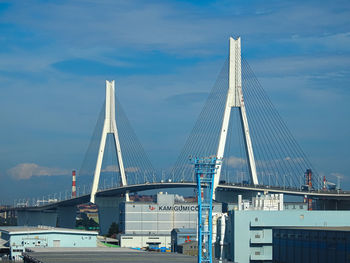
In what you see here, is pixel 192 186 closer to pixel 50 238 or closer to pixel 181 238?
pixel 181 238

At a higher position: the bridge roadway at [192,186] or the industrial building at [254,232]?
the bridge roadway at [192,186]

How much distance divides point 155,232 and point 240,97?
2029 cm

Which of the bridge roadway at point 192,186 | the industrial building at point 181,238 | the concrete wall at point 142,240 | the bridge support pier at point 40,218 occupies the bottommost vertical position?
the concrete wall at point 142,240

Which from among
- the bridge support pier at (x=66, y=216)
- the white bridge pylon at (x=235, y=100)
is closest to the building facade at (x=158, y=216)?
the white bridge pylon at (x=235, y=100)

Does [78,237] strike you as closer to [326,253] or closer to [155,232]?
[155,232]

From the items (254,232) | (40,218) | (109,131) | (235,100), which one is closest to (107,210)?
(109,131)

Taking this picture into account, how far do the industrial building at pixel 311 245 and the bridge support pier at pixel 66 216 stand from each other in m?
74.8

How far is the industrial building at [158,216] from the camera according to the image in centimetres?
7994

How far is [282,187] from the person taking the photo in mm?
76562

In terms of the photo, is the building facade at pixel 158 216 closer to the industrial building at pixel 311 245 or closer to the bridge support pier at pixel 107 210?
the bridge support pier at pixel 107 210

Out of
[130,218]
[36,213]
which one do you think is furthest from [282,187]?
[36,213]

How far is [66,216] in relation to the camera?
375 feet

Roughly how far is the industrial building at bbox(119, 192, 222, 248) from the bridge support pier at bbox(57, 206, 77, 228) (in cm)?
3186

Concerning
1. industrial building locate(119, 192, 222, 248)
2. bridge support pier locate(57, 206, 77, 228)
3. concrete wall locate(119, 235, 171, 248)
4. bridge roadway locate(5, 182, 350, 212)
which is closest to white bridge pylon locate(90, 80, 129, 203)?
bridge roadway locate(5, 182, 350, 212)
